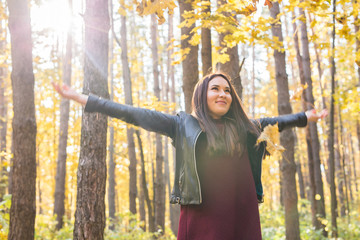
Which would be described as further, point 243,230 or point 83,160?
point 83,160

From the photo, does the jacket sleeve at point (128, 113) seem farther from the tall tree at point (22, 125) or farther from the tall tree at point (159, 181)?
the tall tree at point (159, 181)

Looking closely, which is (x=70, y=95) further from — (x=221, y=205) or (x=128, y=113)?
(x=221, y=205)

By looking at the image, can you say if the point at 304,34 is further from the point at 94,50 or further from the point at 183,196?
the point at 183,196

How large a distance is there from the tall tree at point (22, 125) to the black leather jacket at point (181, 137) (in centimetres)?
304

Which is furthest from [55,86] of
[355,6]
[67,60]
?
[67,60]

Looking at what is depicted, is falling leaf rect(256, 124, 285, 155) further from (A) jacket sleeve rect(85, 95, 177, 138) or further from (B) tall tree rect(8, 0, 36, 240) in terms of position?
(B) tall tree rect(8, 0, 36, 240)

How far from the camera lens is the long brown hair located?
7.26 ft

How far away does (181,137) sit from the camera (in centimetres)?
226

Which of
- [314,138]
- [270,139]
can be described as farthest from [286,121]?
[314,138]

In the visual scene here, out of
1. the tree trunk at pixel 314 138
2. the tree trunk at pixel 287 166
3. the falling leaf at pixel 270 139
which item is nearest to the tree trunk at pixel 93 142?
the falling leaf at pixel 270 139

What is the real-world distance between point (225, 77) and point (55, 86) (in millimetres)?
Answer: 1225

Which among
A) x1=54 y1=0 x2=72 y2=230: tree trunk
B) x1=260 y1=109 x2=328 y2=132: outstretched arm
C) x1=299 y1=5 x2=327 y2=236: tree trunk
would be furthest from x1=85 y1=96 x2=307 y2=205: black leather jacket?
x1=54 y1=0 x2=72 y2=230: tree trunk

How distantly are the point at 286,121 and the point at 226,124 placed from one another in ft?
1.85

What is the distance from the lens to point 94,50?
156 inches
